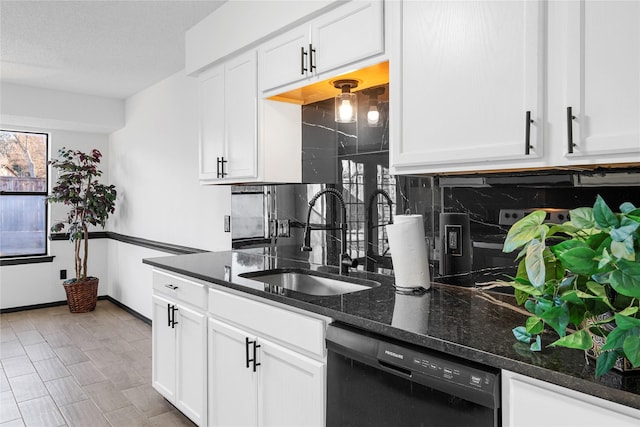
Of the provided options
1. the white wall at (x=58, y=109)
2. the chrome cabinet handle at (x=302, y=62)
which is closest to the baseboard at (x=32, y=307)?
the white wall at (x=58, y=109)

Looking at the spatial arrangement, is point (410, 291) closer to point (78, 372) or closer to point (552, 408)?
point (552, 408)

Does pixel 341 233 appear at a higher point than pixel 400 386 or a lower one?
higher

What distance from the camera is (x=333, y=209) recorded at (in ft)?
8.18

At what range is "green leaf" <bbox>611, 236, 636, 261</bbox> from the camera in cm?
81

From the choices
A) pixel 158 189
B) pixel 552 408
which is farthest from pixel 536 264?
pixel 158 189

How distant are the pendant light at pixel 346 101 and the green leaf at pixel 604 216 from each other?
140 cm

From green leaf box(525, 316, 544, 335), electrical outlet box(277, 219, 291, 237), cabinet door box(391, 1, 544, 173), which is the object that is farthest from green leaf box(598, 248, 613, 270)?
electrical outlet box(277, 219, 291, 237)

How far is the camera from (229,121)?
271 cm

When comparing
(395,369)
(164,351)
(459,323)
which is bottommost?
(164,351)

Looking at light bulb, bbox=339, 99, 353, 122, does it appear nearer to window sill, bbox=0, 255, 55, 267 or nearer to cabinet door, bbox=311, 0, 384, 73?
cabinet door, bbox=311, 0, 384, 73

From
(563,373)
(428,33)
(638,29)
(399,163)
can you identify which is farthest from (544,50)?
(563,373)

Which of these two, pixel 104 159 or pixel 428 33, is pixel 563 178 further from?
pixel 104 159

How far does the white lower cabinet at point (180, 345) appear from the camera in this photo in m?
2.29

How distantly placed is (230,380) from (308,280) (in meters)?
0.66
